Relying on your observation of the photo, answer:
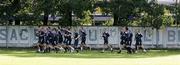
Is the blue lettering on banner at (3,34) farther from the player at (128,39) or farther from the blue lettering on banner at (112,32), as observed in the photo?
the player at (128,39)

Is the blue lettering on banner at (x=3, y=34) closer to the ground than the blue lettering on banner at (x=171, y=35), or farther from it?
farther from it

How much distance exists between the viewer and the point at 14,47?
171ft

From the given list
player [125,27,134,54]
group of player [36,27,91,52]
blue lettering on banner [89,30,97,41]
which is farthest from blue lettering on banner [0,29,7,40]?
player [125,27,134,54]

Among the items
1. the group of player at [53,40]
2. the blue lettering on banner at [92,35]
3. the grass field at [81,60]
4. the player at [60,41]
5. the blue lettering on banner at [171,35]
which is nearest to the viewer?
the grass field at [81,60]

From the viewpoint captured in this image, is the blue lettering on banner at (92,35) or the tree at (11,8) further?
the tree at (11,8)

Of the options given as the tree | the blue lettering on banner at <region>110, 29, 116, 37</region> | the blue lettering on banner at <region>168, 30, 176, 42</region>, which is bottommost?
the blue lettering on banner at <region>168, 30, 176, 42</region>

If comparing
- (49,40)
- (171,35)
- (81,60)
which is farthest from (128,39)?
(171,35)

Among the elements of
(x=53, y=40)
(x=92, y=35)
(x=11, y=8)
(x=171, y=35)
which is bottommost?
(x=171, y=35)

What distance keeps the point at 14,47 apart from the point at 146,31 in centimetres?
1261

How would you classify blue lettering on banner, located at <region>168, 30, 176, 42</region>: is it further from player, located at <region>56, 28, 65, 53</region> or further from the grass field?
the grass field

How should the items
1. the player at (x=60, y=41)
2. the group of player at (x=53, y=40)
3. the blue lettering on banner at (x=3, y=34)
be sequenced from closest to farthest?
the group of player at (x=53, y=40), the player at (x=60, y=41), the blue lettering on banner at (x=3, y=34)

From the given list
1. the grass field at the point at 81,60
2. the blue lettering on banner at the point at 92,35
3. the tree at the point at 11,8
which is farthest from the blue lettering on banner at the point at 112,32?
the grass field at the point at 81,60

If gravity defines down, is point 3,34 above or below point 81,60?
above

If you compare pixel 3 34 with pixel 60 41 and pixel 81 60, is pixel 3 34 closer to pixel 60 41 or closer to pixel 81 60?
pixel 60 41
